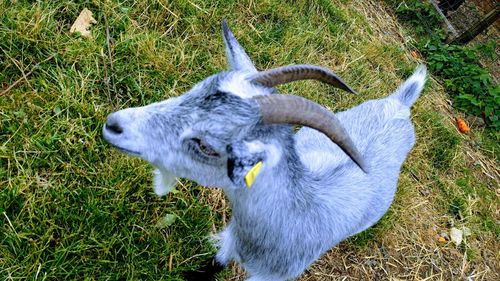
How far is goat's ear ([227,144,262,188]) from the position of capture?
193 cm

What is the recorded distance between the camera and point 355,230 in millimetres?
2969

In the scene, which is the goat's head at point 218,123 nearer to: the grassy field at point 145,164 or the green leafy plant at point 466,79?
the grassy field at point 145,164

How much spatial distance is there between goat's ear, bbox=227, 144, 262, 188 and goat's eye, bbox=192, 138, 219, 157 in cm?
9

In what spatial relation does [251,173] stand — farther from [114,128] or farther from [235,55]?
[235,55]

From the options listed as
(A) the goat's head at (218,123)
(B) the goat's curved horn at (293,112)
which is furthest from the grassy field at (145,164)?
(B) the goat's curved horn at (293,112)

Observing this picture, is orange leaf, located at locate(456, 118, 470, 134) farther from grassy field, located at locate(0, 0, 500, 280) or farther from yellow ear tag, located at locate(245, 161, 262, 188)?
yellow ear tag, located at locate(245, 161, 262, 188)

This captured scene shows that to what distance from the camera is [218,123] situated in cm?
196

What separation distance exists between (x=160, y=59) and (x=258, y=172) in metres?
1.70

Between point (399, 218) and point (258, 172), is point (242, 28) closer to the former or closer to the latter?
point (399, 218)

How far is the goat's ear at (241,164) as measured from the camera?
6.33ft

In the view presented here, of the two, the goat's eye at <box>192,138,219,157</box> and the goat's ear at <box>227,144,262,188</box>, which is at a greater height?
the goat's ear at <box>227,144,262,188</box>

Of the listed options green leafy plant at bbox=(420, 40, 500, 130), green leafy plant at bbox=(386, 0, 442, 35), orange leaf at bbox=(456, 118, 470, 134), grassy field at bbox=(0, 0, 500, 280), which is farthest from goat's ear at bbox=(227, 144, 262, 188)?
green leafy plant at bbox=(386, 0, 442, 35)

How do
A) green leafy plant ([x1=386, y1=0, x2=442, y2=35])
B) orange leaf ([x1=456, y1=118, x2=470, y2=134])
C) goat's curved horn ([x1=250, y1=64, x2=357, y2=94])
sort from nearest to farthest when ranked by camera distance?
1. goat's curved horn ([x1=250, y1=64, x2=357, y2=94])
2. orange leaf ([x1=456, y1=118, x2=470, y2=134])
3. green leafy plant ([x1=386, y1=0, x2=442, y2=35])

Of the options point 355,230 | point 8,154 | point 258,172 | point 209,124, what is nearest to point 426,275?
point 355,230
